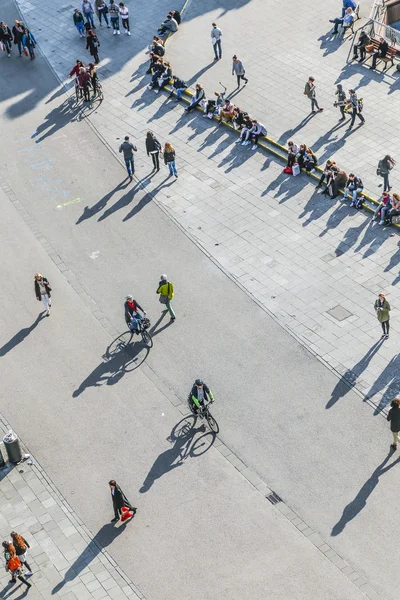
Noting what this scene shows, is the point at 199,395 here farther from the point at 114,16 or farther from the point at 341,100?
the point at 114,16

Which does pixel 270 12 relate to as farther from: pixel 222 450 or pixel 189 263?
pixel 222 450

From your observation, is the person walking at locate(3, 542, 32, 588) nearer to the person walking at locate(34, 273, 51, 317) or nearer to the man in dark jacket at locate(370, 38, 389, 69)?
the person walking at locate(34, 273, 51, 317)

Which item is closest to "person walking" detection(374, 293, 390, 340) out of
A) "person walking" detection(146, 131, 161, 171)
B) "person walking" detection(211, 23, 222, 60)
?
"person walking" detection(146, 131, 161, 171)

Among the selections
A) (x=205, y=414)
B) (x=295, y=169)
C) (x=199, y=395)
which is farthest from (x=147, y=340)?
(x=295, y=169)

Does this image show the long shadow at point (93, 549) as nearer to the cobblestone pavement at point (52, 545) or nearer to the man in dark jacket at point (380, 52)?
the cobblestone pavement at point (52, 545)

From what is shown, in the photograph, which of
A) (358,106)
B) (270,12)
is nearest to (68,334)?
(358,106)

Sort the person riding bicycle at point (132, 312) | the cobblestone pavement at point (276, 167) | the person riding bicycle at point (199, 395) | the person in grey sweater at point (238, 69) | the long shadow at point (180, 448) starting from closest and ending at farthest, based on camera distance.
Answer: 1. the long shadow at point (180, 448)
2. the person riding bicycle at point (199, 395)
3. the person riding bicycle at point (132, 312)
4. the cobblestone pavement at point (276, 167)
5. the person in grey sweater at point (238, 69)

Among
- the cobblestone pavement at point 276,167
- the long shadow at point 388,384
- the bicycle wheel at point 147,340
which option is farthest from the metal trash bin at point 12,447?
the long shadow at point 388,384
